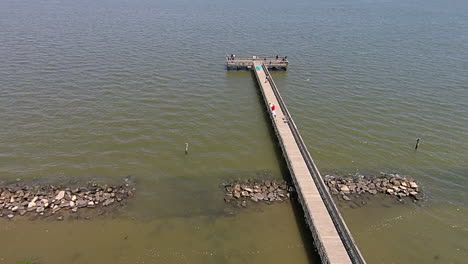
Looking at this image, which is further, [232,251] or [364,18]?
[364,18]

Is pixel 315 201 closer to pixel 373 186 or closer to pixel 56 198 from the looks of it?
pixel 373 186

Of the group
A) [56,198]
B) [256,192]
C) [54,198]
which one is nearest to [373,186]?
[256,192]

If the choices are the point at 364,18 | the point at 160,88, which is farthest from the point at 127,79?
the point at 364,18

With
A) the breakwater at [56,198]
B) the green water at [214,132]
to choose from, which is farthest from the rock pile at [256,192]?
the breakwater at [56,198]

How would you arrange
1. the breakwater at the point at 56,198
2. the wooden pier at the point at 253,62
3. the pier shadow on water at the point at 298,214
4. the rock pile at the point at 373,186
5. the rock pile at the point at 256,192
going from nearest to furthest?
the pier shadow on water at the point at 298,214 < the breakwater at the point at 56,198 < the rock pile at the point at 256,192 < the rock pile at the point at 373,186 < the wooden pier at the point at 253,62

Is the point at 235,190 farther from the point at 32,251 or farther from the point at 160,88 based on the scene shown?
the point at 160,88

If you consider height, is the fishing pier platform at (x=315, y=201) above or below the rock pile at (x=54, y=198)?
above

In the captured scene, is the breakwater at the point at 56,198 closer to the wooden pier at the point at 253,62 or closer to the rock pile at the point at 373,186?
the rock pile at the point at 373,186
